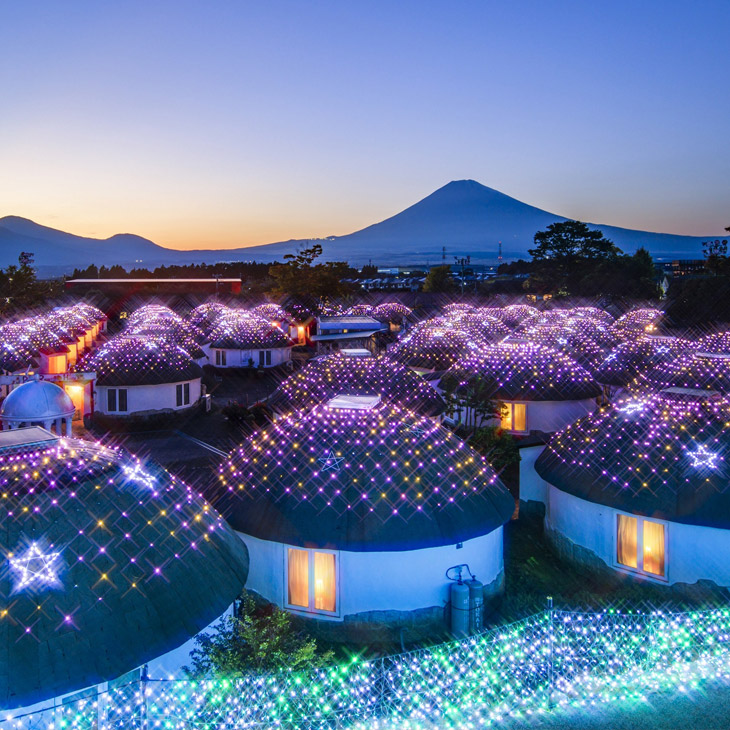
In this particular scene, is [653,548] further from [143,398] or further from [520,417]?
[143,398]

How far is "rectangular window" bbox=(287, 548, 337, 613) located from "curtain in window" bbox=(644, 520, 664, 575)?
686 cm

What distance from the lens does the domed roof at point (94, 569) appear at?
8.23 metres

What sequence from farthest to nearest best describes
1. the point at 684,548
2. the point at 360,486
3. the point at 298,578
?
the point at 684,548
the point at 360,486
the point at 298,578

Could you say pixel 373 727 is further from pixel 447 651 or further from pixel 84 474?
pixel 84 474

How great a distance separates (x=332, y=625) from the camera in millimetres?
12695

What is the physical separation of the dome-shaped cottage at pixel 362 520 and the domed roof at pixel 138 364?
63.8ft

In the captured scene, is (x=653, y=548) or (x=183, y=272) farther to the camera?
(x=183, y=272)

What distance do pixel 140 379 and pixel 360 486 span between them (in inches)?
862

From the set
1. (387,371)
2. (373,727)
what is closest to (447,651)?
(373,727)

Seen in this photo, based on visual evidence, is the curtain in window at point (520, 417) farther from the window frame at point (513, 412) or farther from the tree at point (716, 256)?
the tree at point (716, 256)

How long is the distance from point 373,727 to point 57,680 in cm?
412

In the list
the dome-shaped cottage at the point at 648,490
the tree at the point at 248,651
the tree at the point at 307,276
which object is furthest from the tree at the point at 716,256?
the tree at the point at 248,651

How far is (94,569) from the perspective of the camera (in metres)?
9.16

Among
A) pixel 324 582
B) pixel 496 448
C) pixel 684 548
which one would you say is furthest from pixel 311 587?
pixel 496 448
